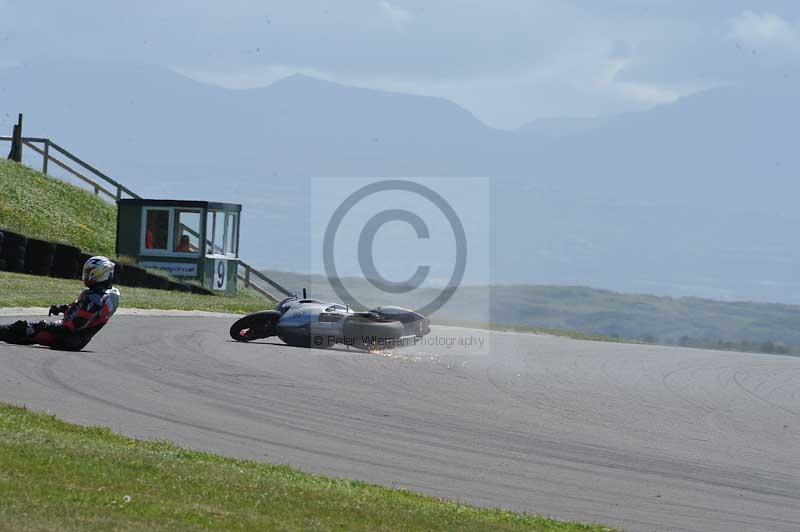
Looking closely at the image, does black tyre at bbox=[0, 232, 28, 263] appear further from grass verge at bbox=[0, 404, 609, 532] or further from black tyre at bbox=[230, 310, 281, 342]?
grass verge at bbox=[0, 404, 609, 532]

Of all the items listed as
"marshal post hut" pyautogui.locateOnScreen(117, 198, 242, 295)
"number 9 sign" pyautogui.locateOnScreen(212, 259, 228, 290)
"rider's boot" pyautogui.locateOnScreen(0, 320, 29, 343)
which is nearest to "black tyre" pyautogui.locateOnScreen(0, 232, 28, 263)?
"marshal post hut" pyautogui.locateOnScreen(117, 198, 242, 295)

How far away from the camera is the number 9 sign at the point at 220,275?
38188mm

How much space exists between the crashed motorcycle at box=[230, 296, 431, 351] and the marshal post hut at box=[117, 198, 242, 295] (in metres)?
16.6

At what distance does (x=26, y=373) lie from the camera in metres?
14.5

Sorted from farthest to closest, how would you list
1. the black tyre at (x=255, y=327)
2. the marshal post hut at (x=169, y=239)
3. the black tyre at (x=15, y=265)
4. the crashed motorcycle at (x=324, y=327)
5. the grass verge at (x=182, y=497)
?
the marshal post hut at (x=169, y=239)
the black tyre at (x=15, y=265)
the black tyre at (x=255, y=327)
the crashed motorcycle at (x=324, y=327)
the grass verge at (x=182, y=497)

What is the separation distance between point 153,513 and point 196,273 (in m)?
30.1

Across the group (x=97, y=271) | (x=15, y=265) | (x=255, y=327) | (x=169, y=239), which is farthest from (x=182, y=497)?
(x=169, y=239)

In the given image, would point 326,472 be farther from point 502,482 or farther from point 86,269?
point 86,269

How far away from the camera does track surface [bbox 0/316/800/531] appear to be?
10430 mm

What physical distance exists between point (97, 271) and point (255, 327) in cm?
459

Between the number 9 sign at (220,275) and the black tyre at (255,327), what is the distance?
17.2m

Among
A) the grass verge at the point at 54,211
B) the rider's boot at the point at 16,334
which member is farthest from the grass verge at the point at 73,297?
the grass verge at the point at 54,211

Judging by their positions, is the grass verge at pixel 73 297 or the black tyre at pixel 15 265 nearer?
the grass verge at pixel 73 297

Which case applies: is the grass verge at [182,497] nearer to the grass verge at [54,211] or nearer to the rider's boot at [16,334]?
the rider's boot at [16,334]
